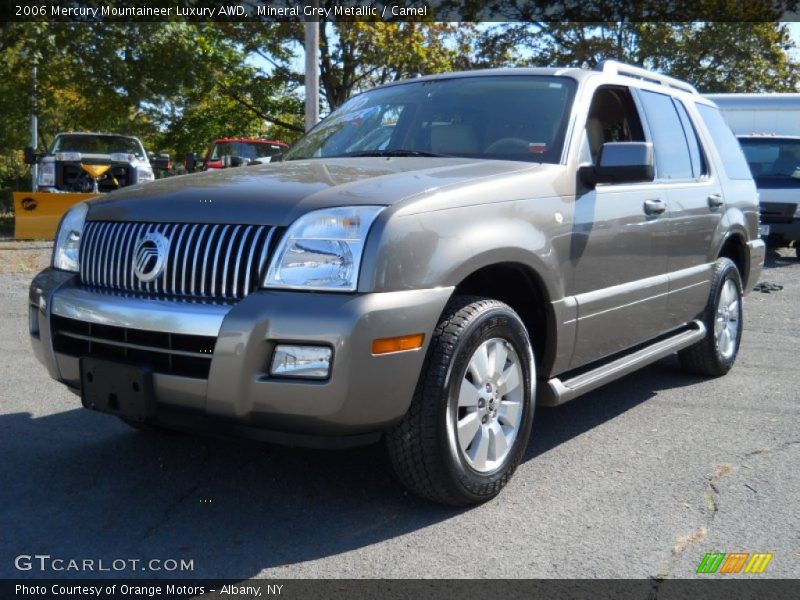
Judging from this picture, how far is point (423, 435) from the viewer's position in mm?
3145

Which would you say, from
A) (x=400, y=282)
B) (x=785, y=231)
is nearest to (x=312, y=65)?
(x=785, y=231)

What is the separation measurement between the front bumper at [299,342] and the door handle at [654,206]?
1.82m

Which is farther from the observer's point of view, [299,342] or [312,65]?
[312,65]

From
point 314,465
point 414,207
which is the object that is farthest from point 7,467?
point 414,207

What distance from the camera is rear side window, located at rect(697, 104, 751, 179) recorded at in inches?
229

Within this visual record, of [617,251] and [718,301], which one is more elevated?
[617,251]

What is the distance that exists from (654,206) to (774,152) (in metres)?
11.2

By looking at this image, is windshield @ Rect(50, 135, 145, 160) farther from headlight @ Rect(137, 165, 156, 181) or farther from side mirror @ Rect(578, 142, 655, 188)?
side mirror @ Rect(578, 142, 655, 188)

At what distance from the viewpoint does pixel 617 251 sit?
4238 millimetres

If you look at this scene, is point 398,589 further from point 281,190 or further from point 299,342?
point 281,190

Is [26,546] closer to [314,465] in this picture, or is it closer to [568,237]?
[314,465]

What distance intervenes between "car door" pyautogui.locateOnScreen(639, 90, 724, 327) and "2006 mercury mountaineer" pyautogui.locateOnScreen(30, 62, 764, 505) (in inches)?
7.5

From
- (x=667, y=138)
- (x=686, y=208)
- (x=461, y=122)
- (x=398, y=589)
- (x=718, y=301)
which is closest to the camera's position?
(x=398, y=589)
